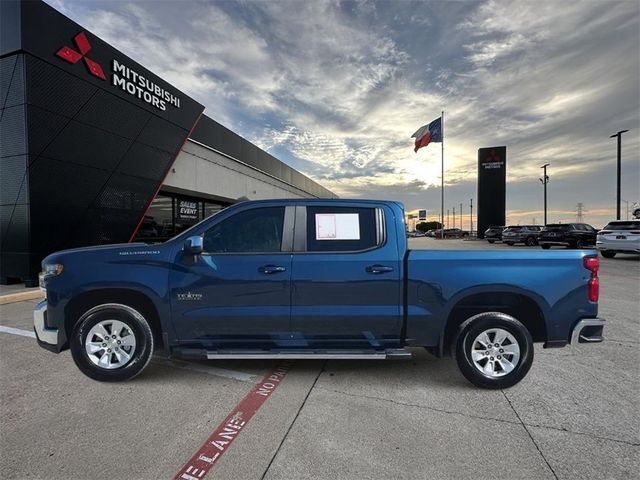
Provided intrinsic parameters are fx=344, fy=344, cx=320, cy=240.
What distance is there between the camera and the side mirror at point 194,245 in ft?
10.9

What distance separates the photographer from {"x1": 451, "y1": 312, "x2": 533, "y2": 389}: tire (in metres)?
3.36

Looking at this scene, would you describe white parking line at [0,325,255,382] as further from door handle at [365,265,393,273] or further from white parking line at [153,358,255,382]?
door handle at [365,265,393,273]

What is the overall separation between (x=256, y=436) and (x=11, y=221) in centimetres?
971

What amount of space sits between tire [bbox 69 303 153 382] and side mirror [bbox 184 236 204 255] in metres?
0.88

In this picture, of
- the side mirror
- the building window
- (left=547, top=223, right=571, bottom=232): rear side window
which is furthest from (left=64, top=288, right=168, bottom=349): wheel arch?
(left=547, top=223, right=571, bottom=232): rear side window

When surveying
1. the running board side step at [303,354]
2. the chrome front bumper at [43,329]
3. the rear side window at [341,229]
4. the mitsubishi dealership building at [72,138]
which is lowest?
the running board side step at [303,354]

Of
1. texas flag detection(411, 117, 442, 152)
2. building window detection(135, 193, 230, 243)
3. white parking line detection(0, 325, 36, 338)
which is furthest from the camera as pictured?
texas flag detection(411, 117, 442, 152)

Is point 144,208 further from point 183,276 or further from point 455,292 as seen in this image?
point 455,292

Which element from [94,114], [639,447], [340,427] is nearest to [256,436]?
[340,427]

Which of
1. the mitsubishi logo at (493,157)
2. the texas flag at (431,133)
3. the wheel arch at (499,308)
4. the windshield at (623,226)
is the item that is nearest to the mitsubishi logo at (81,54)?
the wheel arch at (499,308)

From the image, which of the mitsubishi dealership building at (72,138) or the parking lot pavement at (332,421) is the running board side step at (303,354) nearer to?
the parking lot pavement at (332,421)

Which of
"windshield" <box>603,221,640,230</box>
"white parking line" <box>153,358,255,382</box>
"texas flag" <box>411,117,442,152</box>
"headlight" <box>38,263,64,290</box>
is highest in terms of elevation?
"texas flag" <box>411,117,442,152</box>

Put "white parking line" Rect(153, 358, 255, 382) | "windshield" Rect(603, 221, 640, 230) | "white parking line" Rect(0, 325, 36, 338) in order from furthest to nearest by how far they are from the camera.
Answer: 1. "windshield" Rect(603, 221, 640, 230)
2. "white parking line" Rect(0, 325, 36, 338)
3. "white parking line" Rect(153, 358, 255, 382)

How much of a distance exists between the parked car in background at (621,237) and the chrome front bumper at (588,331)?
48.8 feet
